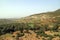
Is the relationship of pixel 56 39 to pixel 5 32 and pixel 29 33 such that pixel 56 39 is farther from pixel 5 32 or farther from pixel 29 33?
pixel 5 32

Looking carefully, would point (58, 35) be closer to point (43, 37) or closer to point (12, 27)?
point (43, 37)

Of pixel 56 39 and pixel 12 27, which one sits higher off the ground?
pixel 12 27

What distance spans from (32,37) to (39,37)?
1.56 metres

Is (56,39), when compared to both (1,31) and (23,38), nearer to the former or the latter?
(23,38)

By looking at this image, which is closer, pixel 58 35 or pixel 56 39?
pixel 56 39

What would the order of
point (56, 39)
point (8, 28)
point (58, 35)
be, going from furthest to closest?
1. point (8, 28)
2. point (58, 35)
3. point (56, 39)

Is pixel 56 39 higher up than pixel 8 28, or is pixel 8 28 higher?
pixel 8 28

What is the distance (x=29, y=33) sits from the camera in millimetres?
33750

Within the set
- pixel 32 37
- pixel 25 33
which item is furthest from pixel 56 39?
pixel 25 33

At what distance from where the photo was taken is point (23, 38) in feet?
101

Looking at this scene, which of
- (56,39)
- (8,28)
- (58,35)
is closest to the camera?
(56,39)

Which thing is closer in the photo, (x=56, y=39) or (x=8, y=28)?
(x=56, y=39)

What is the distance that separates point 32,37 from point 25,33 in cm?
262

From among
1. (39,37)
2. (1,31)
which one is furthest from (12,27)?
(39,37)
